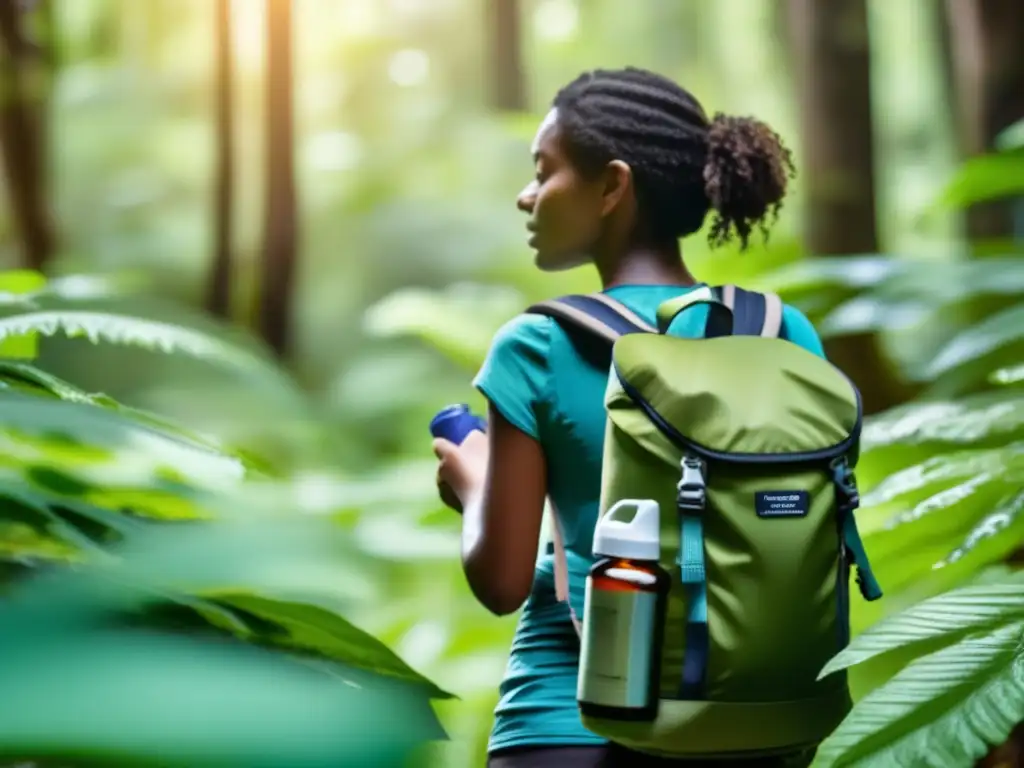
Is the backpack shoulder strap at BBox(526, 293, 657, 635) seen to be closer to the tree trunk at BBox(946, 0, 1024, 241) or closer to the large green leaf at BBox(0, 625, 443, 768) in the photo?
the large green leaf at BBox(0, 625, 443, 768)

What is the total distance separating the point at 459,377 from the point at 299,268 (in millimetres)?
1364

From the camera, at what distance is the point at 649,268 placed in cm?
129

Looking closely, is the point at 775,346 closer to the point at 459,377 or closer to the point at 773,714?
the point at 773,714

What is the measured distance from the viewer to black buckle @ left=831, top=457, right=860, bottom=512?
1.09 m

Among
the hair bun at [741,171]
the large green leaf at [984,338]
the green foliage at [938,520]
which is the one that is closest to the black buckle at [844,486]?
the green foliage at [938,520]

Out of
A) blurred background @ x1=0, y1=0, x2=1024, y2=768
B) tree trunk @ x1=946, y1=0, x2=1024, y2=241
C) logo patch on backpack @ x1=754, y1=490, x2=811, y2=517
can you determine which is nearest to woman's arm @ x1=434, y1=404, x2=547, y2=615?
logo patch on backpack @ x1=754, y1=490, x2=811, y2=517

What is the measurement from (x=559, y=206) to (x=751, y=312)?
259 millimetres

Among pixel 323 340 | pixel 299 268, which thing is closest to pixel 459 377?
pixel 323 340

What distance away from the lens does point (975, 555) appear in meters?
1.71

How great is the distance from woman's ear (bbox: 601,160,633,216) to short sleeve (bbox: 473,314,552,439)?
0.19 m

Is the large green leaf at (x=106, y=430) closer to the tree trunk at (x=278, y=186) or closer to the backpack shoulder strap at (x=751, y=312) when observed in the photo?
the backpack shoulder strap at (x=751, y=312)

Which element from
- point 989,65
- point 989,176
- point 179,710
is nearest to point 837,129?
point 989,65

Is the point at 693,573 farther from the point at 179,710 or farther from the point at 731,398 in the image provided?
the point at 179,710

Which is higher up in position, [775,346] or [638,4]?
[638,4]
